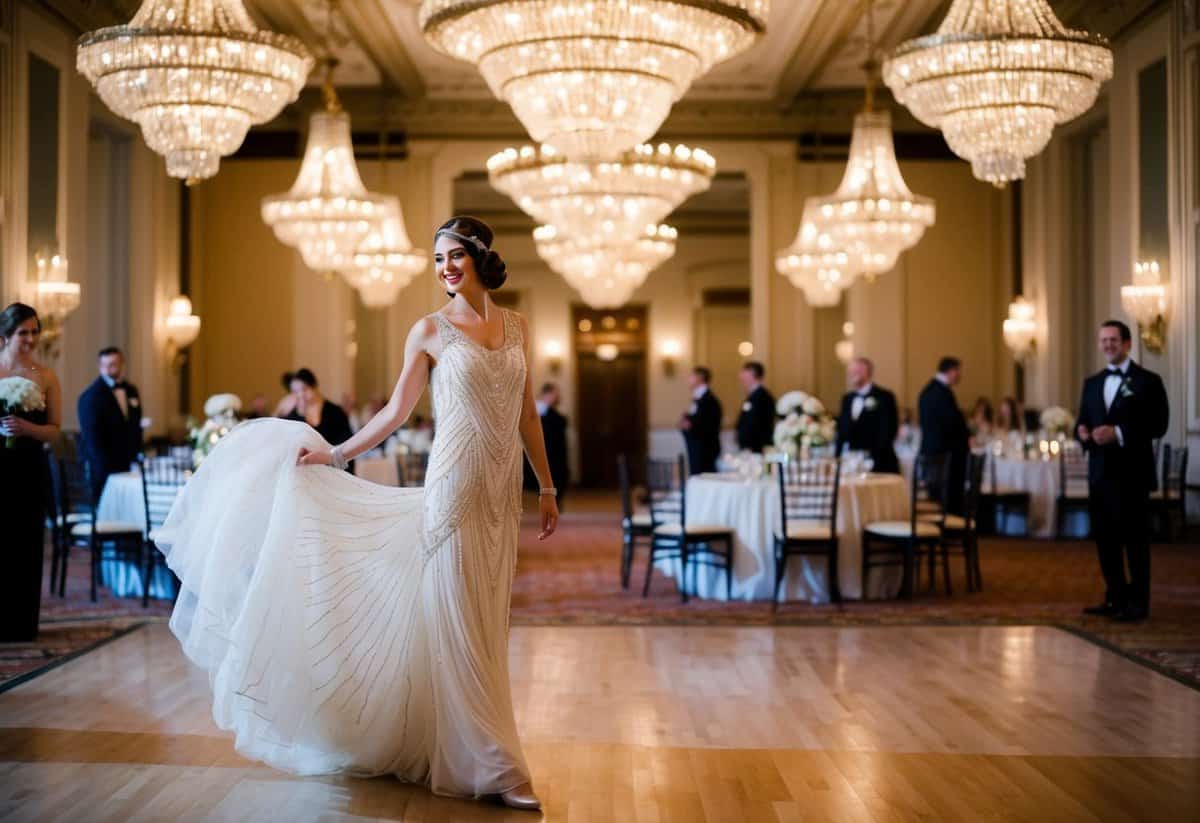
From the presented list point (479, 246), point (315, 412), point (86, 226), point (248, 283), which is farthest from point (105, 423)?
point (248, 283)

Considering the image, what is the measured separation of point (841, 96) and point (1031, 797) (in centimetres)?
1389

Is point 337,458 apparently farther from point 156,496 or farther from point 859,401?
point 859,401

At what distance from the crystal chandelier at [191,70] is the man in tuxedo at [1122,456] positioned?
16.9 ft

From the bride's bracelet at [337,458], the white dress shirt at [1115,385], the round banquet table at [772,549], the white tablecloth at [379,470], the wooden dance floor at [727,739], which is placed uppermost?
the white dress shirt at [1115,385]

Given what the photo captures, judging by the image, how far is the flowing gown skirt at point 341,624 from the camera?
432cm

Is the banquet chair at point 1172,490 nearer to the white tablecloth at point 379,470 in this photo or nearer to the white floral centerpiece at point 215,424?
the white tablecloth at point 379,470

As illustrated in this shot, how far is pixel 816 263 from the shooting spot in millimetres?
13875

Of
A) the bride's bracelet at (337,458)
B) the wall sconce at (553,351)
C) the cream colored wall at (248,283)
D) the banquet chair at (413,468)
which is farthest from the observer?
the wall sconce at (553,351)

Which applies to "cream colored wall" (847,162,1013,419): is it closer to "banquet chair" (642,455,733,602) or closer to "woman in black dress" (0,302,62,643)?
"banquet chair" (642,455,733,602)

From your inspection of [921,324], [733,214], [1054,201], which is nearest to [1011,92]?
[1054,201]

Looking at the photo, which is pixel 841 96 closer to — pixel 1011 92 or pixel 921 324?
pixel 921 324

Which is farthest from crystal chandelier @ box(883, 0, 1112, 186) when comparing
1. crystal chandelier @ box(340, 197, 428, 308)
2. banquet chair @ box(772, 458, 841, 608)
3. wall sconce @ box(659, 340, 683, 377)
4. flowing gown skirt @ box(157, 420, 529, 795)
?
wall sconce @ box(659, 340, 683, 377)

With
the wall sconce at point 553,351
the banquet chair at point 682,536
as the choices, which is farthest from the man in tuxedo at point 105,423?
the wall sconce at point 553,351

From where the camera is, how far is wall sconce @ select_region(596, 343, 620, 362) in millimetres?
23734
